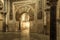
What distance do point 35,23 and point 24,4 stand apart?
7.81 ft

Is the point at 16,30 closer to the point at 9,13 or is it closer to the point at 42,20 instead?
the point at 9,13

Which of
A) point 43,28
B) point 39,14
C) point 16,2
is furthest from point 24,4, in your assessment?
point 43,28

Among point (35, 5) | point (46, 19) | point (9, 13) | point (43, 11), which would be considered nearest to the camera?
point (46, 19)

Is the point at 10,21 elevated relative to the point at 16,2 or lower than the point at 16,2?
lower

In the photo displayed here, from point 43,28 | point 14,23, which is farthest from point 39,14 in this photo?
point 14,23

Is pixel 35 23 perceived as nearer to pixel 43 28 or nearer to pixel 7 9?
pixel 43 28

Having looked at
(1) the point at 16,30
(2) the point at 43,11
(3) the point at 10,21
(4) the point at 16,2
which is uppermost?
(4) the point at 16,2

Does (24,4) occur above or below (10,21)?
above

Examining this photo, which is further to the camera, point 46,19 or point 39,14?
point 39,14

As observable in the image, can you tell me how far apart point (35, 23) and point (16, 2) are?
3197 mm

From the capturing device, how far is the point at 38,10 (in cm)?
1388

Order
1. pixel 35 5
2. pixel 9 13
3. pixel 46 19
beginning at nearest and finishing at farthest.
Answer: pixel 46 19 < pixel 35 5 < pixel 9 13

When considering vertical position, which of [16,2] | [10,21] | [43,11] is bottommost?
[10,21]

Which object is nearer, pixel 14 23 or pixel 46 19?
pixel 46 19
